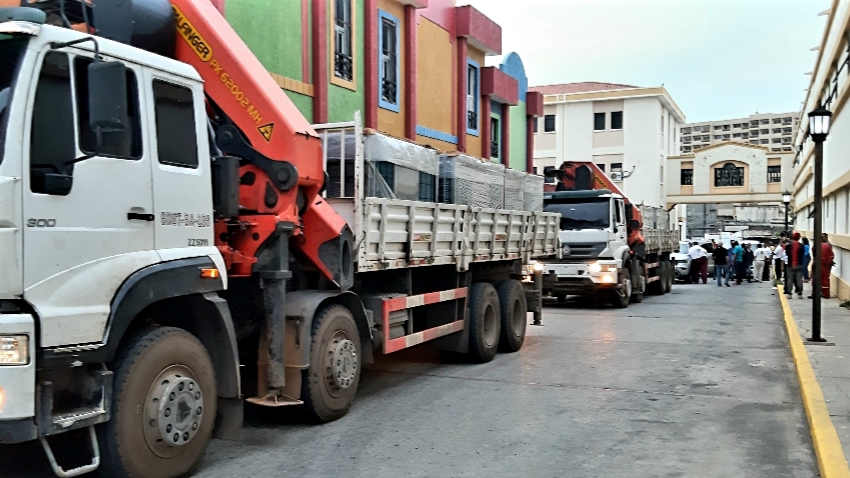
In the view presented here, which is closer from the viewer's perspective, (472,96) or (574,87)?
(472,96)

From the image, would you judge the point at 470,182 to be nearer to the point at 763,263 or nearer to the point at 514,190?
the point at 514,190

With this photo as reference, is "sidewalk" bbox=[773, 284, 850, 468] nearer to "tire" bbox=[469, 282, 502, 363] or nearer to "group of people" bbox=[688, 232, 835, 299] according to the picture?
"group of people" bbox=[688, 232, 835, 299]

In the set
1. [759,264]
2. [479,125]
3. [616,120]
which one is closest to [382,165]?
[479,125]

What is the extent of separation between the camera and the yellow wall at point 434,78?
55.2 ft

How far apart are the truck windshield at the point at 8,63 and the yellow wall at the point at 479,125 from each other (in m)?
15.5

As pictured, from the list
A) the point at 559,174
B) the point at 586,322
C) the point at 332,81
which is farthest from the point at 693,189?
the point at 332,81

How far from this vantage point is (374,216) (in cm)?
741

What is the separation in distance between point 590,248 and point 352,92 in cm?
698

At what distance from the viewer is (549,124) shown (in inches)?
1873

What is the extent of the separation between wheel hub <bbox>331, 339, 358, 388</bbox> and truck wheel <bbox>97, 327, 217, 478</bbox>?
1631 millimetres

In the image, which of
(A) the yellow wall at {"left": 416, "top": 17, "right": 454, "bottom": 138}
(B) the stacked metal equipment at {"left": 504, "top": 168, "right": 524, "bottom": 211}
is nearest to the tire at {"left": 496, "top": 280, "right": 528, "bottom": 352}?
(B) the stacked metal equipment at {"left": 504, "top": 168, "right": 524, "bottom": 211}

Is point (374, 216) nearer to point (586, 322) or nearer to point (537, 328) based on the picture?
point (537, 328)

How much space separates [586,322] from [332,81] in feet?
22.5

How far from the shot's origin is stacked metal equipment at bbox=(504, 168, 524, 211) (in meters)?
11.3
